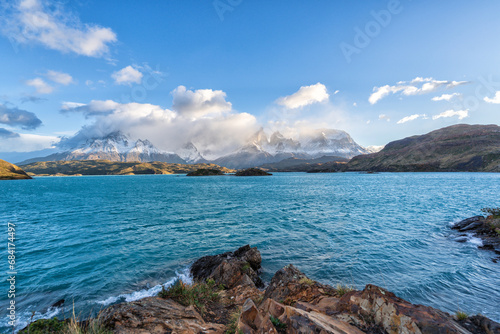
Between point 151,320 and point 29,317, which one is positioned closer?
point 151,320

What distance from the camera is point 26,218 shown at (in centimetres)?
4200

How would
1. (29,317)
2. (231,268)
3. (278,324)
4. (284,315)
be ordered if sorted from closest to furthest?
(278,324) → (284,315) → (29,317) → (231,268)

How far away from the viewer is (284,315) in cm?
680

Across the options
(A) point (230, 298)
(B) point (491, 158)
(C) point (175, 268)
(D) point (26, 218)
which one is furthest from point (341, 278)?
(B) point (491, 158)

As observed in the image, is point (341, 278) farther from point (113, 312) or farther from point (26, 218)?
point (26, 218)

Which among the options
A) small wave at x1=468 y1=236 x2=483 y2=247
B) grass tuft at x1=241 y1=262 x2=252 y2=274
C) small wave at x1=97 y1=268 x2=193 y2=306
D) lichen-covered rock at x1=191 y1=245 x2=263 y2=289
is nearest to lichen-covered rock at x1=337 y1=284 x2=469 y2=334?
lichen-covered rock at x1=191 y1=245 x2=263 y2=289

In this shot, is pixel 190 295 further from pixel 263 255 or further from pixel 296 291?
pixel 263 255

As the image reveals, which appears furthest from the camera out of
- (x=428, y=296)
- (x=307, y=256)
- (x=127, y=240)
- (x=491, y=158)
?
(x=491, y=158)

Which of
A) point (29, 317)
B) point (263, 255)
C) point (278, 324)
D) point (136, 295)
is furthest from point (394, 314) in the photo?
point (29, 317)

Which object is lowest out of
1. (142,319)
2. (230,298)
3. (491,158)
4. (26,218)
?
(26,218)

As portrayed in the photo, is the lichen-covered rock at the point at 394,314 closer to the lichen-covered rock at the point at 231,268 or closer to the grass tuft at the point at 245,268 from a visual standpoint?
the lichen-covered rock at the point at 231,268

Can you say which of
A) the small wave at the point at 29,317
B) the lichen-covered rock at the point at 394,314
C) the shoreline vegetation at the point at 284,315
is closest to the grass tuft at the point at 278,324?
the shoreline vegetation at the point at 284,315

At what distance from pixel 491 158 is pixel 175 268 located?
958ft

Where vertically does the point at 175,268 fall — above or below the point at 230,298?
below
